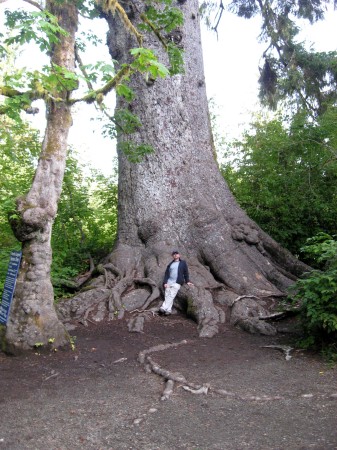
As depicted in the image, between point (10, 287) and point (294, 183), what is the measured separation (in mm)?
8622

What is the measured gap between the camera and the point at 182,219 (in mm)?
10062

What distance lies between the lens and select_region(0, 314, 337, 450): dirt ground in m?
4.05

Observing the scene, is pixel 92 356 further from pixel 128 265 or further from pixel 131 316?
pixel 128 265

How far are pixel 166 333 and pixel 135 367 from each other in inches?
66.6

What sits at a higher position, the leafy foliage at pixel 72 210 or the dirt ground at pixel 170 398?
→ the leafy foliage at pixel 72 210

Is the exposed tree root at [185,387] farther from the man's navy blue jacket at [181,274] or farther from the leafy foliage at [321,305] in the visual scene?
the man's navy blue jacket at [181,274]

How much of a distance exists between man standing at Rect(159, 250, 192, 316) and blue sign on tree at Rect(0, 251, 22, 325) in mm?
2942

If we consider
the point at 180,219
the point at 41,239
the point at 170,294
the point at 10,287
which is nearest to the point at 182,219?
the point at 180,219

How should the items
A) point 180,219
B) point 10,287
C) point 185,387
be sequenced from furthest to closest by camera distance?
point 180,219 < point 10,287 < point 185,387

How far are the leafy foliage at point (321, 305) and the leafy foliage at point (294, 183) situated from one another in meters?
6.06

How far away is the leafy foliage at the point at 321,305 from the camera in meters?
6.10

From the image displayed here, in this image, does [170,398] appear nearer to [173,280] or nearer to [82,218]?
[173,280]

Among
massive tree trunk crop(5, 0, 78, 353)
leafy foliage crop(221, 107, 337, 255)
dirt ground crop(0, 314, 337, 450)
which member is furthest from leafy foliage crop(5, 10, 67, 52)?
leafy foliage crop(221, 107, 337, 255)

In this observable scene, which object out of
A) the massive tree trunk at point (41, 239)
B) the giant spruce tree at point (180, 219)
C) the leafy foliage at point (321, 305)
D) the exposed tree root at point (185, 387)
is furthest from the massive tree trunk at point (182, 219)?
the exposed tree root at point (185, 387)
